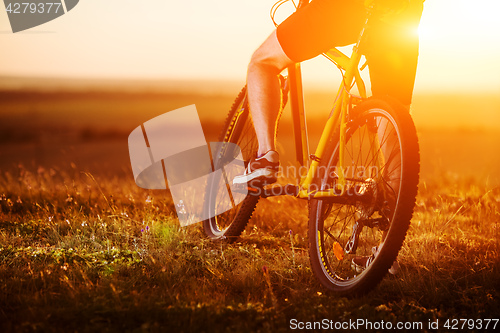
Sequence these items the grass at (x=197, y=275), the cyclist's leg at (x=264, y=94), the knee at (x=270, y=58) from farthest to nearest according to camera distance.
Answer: the cyclist's leg at (x=264, y=94) < the knee at (x=270, y=58) < the grass at (x=197, y=275)

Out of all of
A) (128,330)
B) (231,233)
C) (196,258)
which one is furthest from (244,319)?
(231,233)

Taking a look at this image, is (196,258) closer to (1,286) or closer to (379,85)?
(1,286)

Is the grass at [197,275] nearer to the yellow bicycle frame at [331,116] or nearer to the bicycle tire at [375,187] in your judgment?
the bicycle tire at [375,187]

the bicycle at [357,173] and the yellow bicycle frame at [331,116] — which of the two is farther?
the yellow bicycle frame at [331,116]

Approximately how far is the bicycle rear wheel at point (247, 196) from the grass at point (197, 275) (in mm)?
153

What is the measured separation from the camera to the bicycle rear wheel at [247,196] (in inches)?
197

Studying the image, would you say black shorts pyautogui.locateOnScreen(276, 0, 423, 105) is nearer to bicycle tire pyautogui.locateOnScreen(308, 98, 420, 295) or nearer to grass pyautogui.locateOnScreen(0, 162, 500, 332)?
bicycle tire pyautogui.locateOnScreen(308, 98, 420, 295)

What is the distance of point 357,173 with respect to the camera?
392 cm

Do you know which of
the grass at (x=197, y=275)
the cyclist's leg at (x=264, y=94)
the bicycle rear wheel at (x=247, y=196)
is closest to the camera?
the grass at (x=197, y=275)

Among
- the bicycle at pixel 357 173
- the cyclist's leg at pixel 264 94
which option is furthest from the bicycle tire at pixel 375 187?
the cyclist's leg at pixel 264 94

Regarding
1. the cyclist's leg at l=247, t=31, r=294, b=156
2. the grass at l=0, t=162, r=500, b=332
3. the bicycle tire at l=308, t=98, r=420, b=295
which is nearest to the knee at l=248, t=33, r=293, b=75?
the cyclist's leg at l=247, t=31, r=294, b=156

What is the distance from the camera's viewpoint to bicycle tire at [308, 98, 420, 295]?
3213mm

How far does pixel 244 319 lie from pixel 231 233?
6.33 ft

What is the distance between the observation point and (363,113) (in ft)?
12.2
